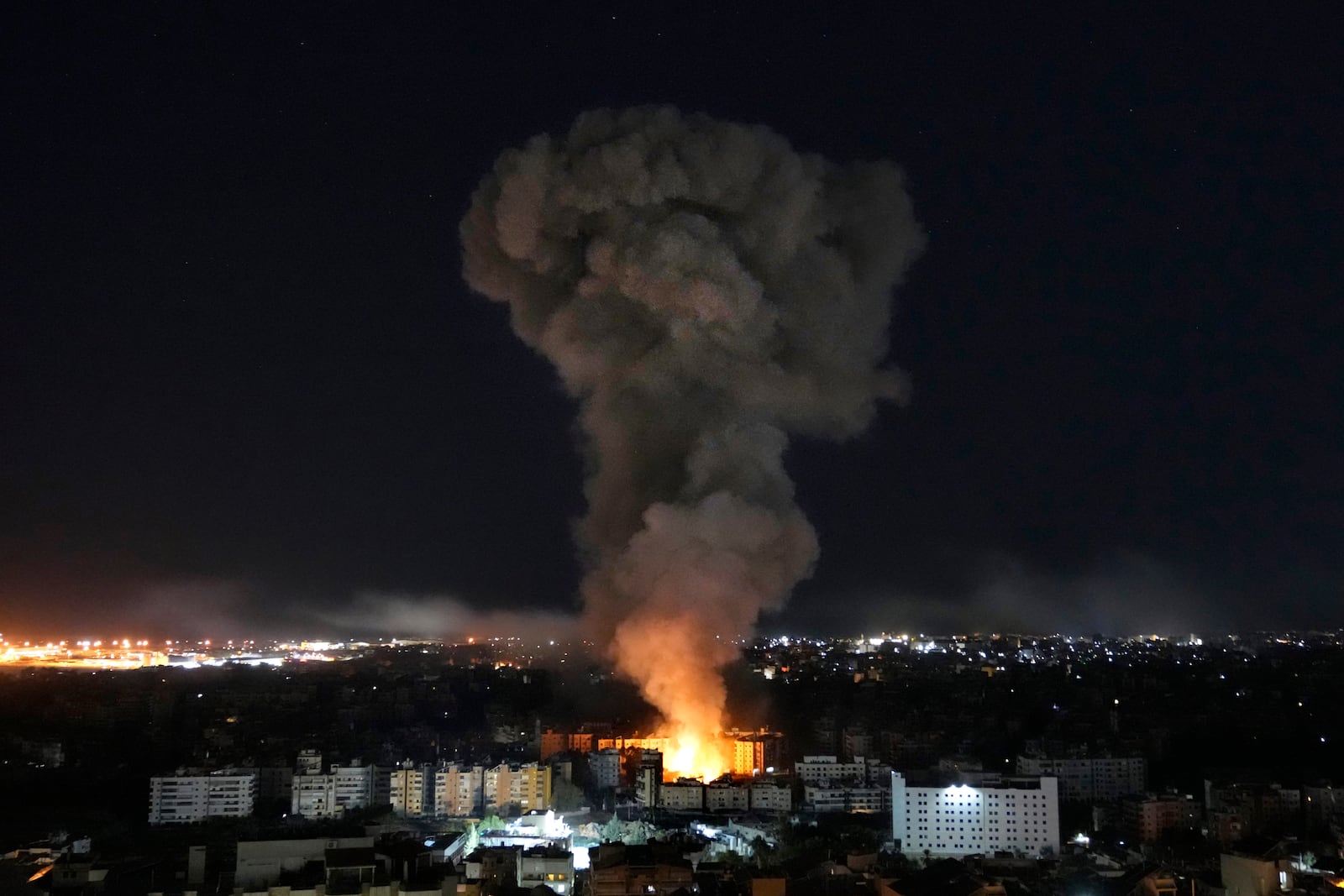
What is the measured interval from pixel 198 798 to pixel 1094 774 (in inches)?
535

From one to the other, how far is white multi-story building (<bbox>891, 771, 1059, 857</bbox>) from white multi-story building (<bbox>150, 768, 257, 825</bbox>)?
30.1 feet

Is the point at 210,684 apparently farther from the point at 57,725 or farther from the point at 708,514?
the point at 708,514

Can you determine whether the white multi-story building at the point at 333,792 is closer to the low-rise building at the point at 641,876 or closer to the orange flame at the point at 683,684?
the orange flame at the point at 683,684

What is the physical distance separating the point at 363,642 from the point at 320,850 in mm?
61444

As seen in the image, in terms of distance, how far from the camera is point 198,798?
19641 mm

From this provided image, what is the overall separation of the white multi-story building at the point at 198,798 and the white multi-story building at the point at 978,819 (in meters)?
9.19

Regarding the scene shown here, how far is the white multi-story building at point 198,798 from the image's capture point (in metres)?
19.5

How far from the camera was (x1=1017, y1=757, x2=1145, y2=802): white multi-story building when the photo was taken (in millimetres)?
21562

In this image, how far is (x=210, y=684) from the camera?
3647cm

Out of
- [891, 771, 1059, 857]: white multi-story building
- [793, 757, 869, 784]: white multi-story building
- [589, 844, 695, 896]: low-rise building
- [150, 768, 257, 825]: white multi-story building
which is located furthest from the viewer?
[793, 757, 869, 784]: white multi-story building

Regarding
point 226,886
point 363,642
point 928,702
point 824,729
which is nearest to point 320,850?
point 226,886

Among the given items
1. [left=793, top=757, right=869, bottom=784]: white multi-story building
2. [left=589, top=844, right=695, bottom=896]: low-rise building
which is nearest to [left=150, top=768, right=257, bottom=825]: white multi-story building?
[left=793, top=757, right=869, bottom=784]: white multi-story building

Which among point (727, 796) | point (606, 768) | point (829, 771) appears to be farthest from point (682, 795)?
point (829, 771)

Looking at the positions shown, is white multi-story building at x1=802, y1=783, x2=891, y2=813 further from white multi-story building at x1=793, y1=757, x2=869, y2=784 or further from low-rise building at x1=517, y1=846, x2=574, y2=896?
low-rise building at x1=517, y1=846, x2=574, y2=896
